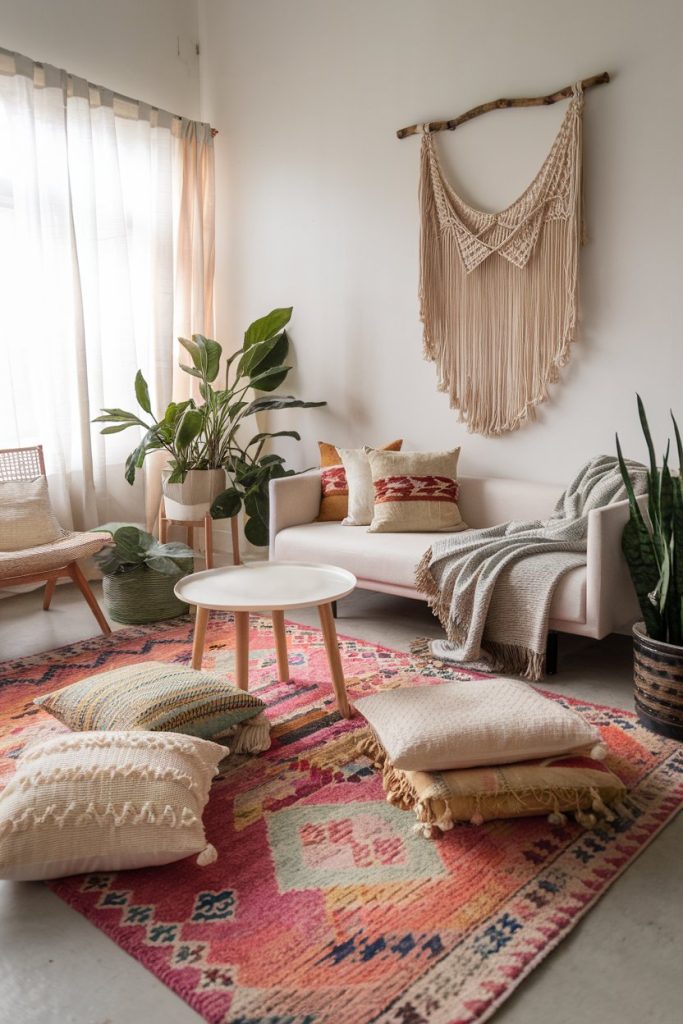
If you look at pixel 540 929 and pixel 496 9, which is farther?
pixel 496 9

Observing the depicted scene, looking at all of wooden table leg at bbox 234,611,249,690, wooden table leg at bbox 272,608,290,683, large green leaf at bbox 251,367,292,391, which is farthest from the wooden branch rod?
wooden table leg at bbox 234,611,249,690

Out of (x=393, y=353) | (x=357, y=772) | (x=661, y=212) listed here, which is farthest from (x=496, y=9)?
(x=357, y=772)

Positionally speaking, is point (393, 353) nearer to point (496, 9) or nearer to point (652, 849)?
point (496, 9)

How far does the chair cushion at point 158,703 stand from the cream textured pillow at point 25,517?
1.28m

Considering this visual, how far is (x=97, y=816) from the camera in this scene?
1.64 m

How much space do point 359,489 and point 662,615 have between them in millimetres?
1638

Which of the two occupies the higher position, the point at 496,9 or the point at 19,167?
the point at 496,9

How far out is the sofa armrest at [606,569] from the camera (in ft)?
8.53

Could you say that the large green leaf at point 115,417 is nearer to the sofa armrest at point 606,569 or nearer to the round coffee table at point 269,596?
the round coffee table at point 269,596

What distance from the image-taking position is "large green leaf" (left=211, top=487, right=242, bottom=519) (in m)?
Answer: 3.94

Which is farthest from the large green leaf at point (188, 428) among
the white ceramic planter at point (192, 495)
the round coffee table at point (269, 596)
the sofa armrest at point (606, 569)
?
the sofa armrest at point (606, 569)

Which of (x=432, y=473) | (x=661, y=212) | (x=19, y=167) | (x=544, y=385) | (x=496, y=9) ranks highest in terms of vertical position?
(x=496, y=9)

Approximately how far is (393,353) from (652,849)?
279cm

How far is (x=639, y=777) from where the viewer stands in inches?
81.0
